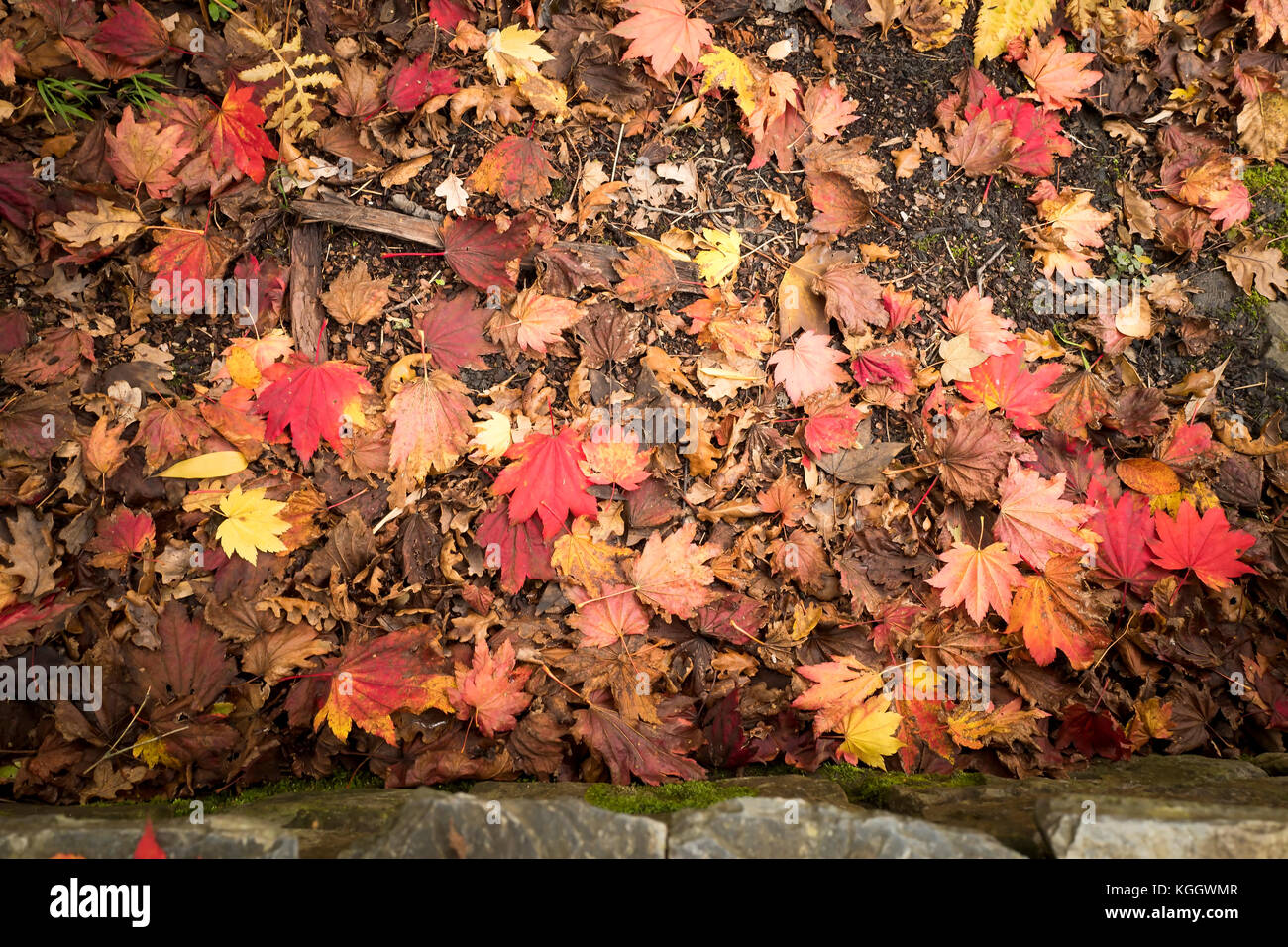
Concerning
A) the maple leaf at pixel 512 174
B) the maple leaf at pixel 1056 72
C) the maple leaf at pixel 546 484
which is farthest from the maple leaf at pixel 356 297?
the maple leaf at pixel 1056 72

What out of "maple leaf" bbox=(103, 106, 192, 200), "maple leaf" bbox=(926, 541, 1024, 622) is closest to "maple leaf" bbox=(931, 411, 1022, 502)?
"maple leaf" bbox=(926, 541, 1024, 622)

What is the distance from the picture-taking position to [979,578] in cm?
287

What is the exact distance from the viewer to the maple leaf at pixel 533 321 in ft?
9.54

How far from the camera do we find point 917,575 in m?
2.94

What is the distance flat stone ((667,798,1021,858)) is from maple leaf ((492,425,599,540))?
3.97 feet

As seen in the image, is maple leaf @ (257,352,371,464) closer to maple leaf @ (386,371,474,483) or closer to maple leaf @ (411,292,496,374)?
maple leaf @ (386,371,474,483)

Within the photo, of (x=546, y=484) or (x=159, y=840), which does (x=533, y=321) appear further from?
(x=159, y=840)

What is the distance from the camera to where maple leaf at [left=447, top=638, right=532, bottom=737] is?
266 centimetres

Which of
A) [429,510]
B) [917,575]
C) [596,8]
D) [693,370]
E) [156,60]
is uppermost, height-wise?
[596,8]

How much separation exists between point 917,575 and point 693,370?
1.13 metres

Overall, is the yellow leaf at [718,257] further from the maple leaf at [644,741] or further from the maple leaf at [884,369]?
the maple leaf at [644,741]

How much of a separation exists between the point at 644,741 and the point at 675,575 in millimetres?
566
